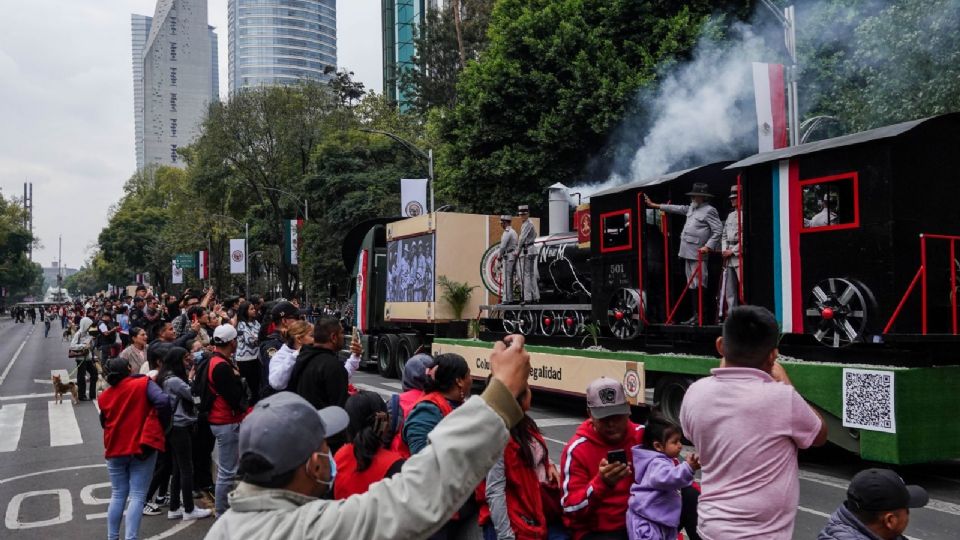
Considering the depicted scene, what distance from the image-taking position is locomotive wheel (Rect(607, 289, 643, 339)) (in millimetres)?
11711

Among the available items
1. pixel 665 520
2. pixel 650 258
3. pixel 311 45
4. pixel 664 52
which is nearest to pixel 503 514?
pixel 665 520

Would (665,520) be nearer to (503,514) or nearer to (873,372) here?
(503,514)

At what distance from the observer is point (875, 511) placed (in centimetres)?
308

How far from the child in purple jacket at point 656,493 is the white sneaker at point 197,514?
199 inches

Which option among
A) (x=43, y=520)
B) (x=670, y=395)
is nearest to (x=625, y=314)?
(x=670, y=395)

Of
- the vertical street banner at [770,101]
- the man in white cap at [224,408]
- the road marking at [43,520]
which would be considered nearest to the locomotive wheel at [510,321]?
the vertical street banner at [770,101]

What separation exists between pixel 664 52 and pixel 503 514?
18.9 metres

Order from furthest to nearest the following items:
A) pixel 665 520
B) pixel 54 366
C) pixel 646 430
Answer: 1. pixel 54 366
2. pixel 646 430
3. pixel 665 520

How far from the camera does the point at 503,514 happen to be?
3.74m

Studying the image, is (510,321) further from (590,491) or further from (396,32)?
(396,32)

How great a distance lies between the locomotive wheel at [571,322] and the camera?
44.6ft

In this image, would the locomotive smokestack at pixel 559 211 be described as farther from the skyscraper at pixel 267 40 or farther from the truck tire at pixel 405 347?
the skyscraper at pixel 267 40

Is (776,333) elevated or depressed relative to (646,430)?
elevated

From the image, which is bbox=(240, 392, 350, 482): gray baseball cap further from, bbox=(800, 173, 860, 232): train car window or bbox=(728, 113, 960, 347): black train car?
bbox=(800, 173, 860, 232): train car window
